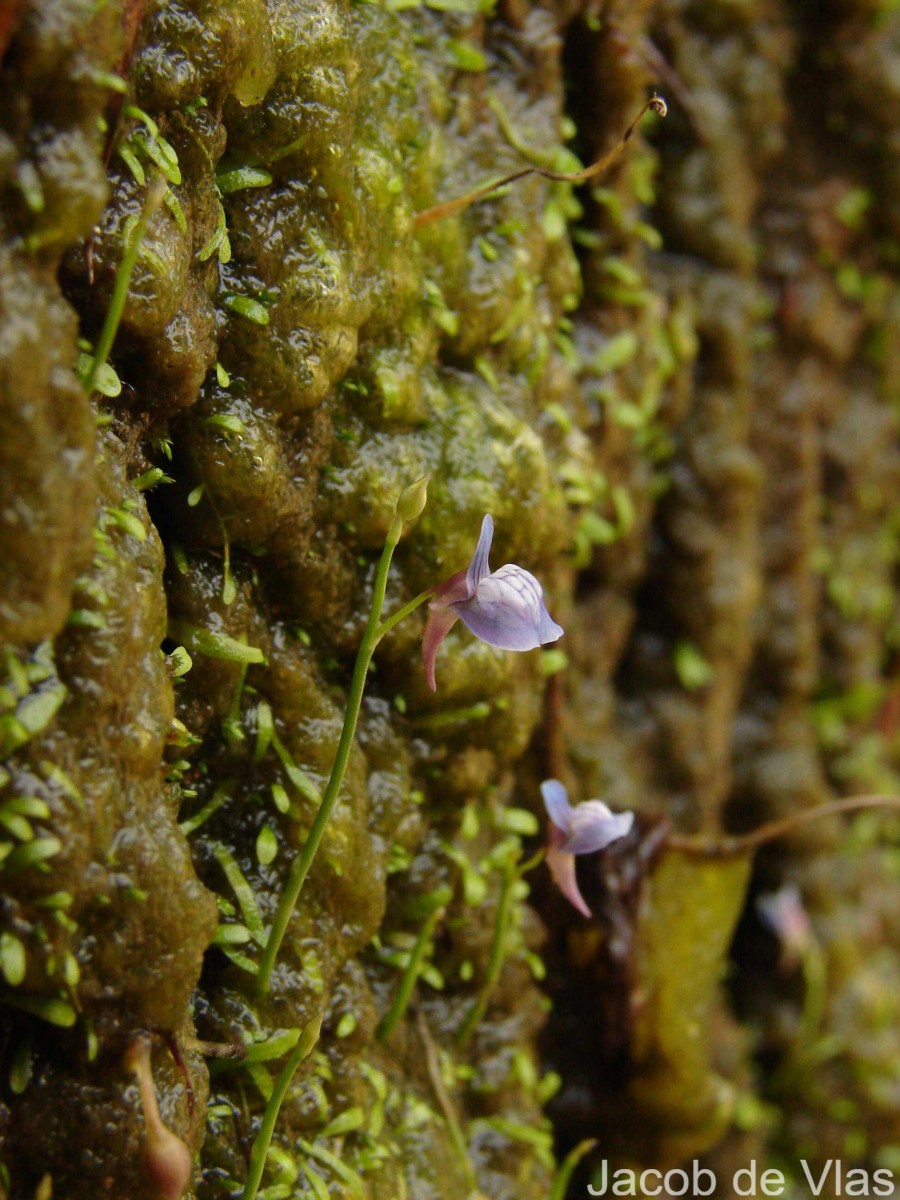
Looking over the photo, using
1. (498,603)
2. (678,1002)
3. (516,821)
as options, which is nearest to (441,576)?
(498,603)

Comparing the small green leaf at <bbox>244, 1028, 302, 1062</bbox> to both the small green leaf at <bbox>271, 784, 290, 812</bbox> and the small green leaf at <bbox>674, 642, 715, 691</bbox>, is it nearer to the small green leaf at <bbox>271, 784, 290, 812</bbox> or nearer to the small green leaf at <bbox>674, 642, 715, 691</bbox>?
the small green leaf at <bbox>271, 784, 290, 812</bbox>

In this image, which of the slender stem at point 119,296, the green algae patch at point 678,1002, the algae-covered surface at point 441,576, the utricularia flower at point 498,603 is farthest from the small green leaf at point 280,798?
the green algae patch at point 678,1002

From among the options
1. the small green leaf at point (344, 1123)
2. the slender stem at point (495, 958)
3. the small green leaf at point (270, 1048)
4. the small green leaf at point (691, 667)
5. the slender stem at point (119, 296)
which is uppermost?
the slender stem at point (119, 296)

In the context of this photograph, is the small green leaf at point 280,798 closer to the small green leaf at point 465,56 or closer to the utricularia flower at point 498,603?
the utricularia flower at point 498,603

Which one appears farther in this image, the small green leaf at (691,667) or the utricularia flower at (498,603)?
the small green leaf at (691,667)

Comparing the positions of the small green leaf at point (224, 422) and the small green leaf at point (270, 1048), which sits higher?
the small green leaf at point (224, 422)

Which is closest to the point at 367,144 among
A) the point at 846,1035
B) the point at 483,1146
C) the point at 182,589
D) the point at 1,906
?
the point at 182,589

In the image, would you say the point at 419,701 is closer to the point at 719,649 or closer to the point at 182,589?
the point at 182,589

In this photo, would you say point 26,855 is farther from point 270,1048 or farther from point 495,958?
point 495,958
